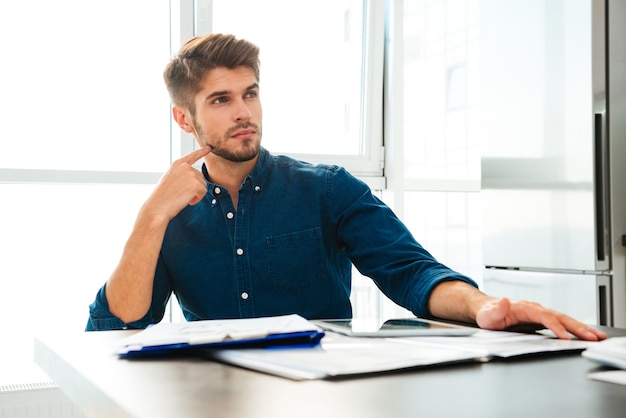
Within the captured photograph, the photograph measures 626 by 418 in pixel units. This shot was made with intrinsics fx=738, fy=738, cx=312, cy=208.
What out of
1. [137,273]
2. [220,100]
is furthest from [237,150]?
[137,273]

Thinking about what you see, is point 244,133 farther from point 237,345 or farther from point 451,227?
point 451,227

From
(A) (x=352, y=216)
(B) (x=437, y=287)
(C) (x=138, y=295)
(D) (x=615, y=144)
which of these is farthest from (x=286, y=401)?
Answer: (D) (x=615, y=144)

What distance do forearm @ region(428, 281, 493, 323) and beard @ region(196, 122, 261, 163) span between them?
69 cm

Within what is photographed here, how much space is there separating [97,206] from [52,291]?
36cm

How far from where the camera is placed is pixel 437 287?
1.29m

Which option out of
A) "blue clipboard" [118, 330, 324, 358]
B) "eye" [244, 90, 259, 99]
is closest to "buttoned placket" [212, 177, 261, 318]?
"eye" [244, 90, 259, 99]

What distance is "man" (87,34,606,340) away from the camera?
1.53 meters

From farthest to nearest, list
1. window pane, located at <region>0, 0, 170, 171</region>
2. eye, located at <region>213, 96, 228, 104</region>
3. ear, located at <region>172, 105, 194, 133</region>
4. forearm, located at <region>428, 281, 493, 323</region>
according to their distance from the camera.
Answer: window pane, located at <region>0, 0, 170, 171</region>
ear, located at <region>172, 105, 194, 133</region>
eye, located at <region>213, 96, 228, 104</region>
forearm, located at <region>428, 281, 493, 323</region>

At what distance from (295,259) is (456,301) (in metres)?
0.55

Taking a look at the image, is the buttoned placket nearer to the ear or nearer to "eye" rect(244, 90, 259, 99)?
"eye" rect(244, 90, 259, 99)

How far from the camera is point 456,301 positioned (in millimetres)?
1193

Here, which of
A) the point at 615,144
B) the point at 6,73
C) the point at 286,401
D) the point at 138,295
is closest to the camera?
the point at 286,401

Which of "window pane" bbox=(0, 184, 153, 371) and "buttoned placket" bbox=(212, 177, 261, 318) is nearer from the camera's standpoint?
"buttoned placket" bbox=(212, 177, 261, 318)

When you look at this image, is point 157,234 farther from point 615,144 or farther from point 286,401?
point 615,144
